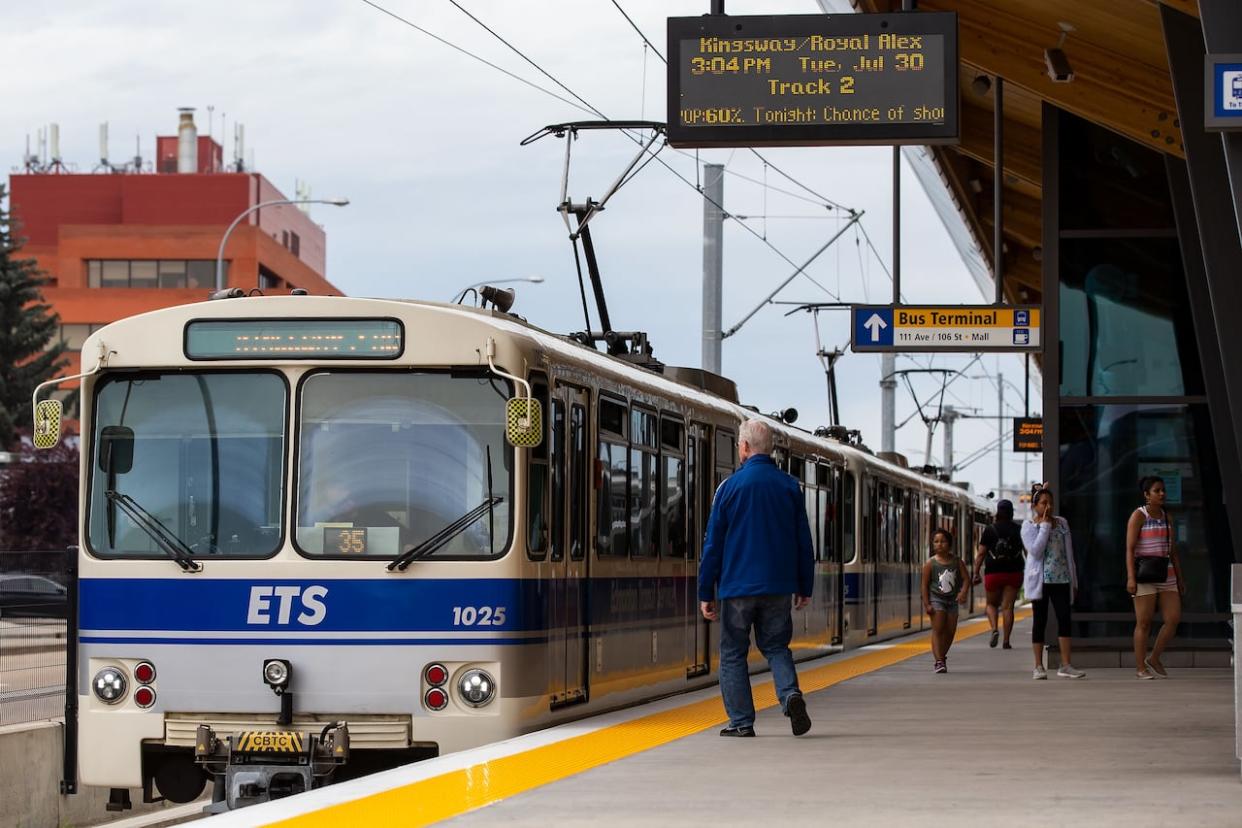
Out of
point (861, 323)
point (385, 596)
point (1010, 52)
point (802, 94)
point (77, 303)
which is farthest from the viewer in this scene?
point (77, 303)

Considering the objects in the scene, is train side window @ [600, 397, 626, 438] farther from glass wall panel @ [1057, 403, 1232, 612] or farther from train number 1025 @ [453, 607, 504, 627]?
glass wall panel @ [1057, 403, 1232, 612]

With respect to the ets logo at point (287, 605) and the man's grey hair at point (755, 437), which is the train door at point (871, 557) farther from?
the ets logo at point (287, 605)

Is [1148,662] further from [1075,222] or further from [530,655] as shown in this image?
[530,655]

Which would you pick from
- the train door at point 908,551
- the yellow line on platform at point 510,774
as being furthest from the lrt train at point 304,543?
the train door at point 908,551

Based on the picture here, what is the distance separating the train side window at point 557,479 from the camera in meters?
11.8

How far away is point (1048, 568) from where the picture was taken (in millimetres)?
17953

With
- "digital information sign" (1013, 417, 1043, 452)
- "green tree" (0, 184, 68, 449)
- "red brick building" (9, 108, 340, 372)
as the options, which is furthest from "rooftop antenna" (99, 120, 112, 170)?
"digital information sign" (1013, 417, 1043, 452)

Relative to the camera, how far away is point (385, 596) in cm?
1081

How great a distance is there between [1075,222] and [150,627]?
11698 mm

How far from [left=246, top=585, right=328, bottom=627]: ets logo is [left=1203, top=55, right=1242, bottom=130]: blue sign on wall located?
5.15 m

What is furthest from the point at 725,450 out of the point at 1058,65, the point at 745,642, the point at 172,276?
the point at 172,276

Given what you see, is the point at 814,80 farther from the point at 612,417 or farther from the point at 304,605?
the point at 304,605

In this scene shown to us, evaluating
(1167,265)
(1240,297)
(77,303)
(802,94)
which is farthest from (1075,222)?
(77,303)

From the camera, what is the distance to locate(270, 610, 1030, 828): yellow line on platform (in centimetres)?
809
